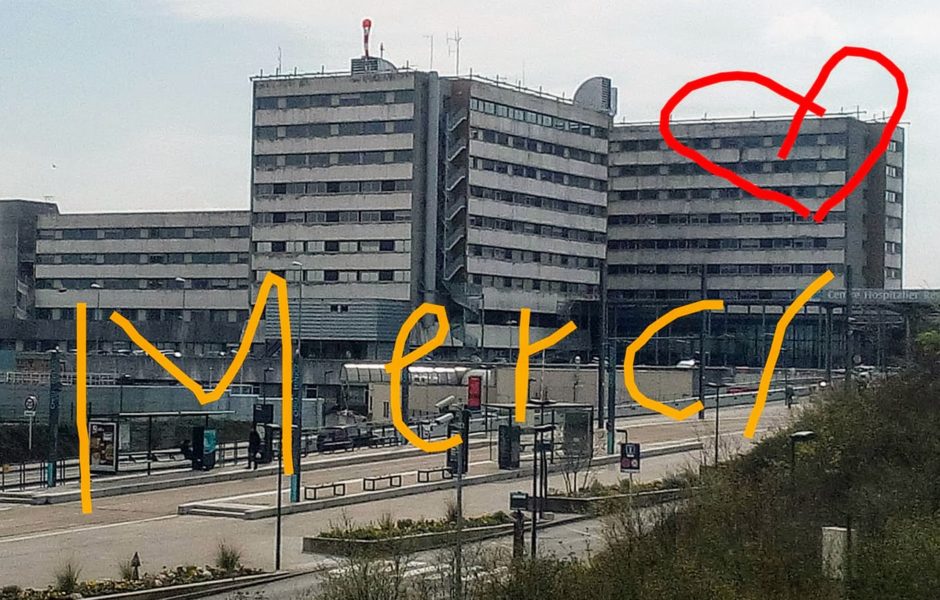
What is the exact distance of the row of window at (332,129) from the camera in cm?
9662

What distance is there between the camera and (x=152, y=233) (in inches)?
4584

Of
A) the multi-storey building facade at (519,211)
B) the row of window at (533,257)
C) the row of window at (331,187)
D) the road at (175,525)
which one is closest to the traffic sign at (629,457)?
the road at (175,525)

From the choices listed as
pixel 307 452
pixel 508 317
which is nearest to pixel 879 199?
pixel 508 317

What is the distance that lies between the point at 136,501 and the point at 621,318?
8074 centimetres

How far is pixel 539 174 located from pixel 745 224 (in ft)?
70.3

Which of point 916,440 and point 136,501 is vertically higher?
point 916,440

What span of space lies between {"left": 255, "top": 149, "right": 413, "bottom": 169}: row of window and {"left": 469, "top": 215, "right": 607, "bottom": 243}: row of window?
6150mm

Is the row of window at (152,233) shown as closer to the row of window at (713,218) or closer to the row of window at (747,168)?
the row of window at (713,218)

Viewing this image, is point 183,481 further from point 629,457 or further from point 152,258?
point 152,258

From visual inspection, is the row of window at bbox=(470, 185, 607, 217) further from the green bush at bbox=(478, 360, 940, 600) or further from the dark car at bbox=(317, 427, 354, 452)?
the green bush at bbox=(478, 360, 940, 600)

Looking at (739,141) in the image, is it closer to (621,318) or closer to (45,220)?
(621,318)

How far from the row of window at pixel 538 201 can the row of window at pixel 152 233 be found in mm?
23014

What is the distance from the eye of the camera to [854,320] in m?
102

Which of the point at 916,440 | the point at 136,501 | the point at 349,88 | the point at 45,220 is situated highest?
the point at 349,88
